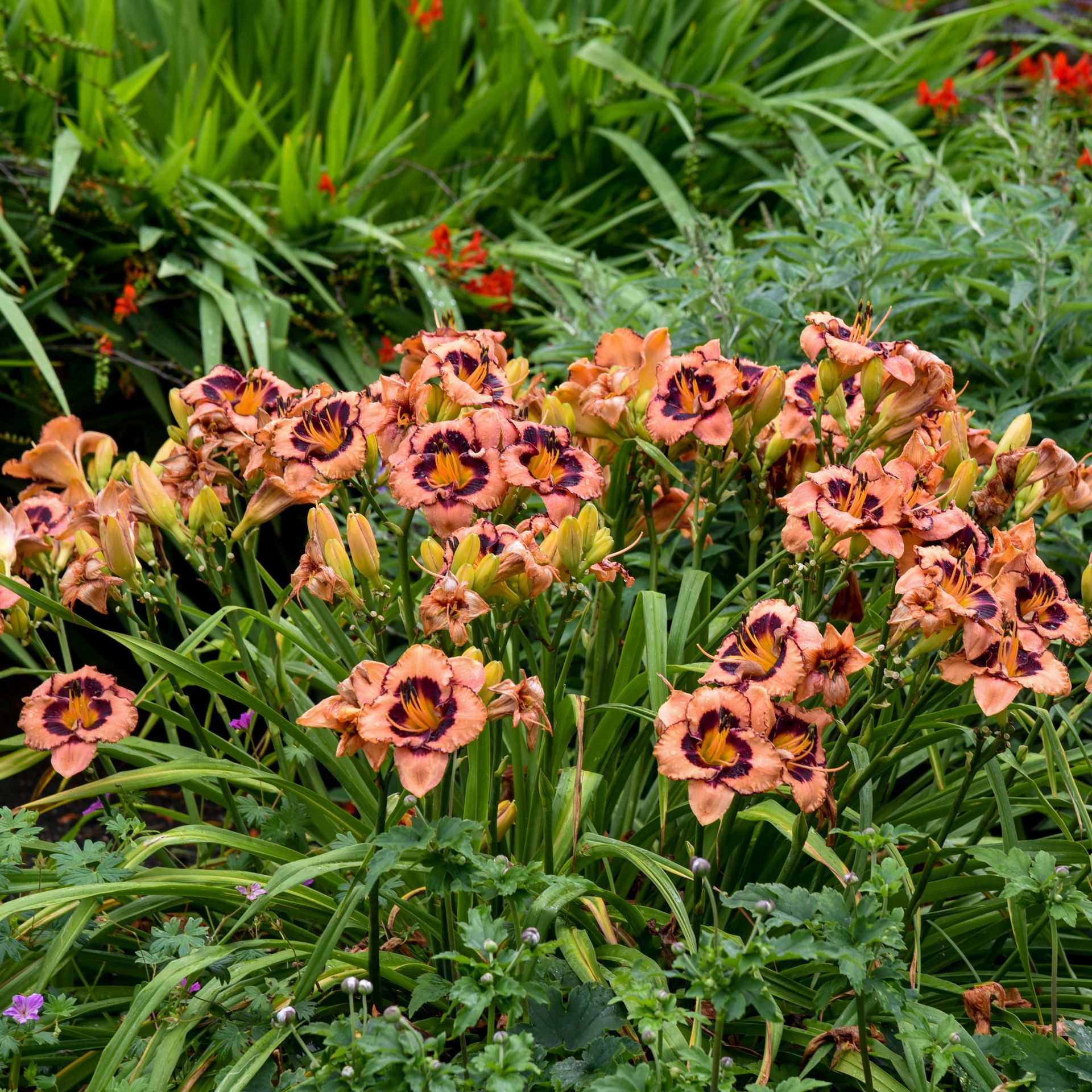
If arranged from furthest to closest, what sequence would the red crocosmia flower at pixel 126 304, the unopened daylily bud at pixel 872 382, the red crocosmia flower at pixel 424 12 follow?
1. the red crocosmia flower at pixel 424 12
2. the red crocosmia flower at pixel 126 304
3. the unopened daylily bud at pixel 872 382

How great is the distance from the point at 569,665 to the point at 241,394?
1.99 feet

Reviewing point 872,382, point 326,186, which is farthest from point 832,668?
point 326,186

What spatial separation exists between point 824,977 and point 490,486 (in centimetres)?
73

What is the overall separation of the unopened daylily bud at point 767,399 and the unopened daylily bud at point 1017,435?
0.97 feet

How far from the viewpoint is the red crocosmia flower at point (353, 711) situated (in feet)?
3.75

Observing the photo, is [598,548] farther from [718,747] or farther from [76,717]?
[76,717]

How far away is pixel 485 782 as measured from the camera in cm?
146

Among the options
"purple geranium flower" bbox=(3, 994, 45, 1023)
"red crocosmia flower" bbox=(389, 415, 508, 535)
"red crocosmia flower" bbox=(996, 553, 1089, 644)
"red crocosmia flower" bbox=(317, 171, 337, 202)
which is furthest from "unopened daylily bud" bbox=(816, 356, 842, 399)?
"red crocosmia flower" bbox=(317, 171, 337, 202)

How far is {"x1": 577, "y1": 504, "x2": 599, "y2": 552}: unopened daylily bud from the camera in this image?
4.43 feet

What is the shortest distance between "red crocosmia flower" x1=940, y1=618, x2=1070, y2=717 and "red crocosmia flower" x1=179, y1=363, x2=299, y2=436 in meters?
0.96

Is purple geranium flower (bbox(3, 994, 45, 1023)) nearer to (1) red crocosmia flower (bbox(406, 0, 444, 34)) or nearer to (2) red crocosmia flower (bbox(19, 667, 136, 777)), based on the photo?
(2) red crocosmia flower (bbox(19, 667, 136, 777))

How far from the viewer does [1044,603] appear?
127cm

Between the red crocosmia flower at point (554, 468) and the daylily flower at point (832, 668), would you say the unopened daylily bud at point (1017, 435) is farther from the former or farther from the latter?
the red crocosmia flower at point (554, 468)

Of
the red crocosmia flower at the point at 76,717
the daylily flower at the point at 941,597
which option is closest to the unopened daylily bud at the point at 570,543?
the daylily flower at the point at 941,597
